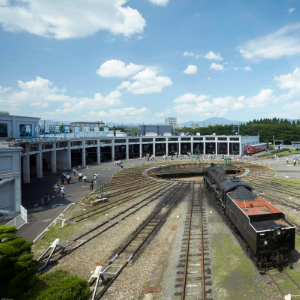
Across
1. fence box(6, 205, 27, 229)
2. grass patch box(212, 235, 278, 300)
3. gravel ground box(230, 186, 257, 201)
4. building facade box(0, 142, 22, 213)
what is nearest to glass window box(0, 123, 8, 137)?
building facade box(0, 142, 22, 213)

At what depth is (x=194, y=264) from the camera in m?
12.6

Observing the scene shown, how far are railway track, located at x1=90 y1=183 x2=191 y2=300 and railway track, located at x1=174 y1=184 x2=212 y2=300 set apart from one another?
292 cm

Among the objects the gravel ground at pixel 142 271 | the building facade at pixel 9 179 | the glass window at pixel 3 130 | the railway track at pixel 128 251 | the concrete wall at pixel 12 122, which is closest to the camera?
the gravel ground at pixel 142 271

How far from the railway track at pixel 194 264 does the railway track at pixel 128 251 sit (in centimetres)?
292

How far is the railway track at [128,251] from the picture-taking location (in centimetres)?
1085

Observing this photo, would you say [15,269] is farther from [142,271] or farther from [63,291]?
[142,271]

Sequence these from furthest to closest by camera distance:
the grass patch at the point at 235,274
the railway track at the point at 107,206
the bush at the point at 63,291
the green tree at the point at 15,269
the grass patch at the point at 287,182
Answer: the grass patch at the point at 287,182
the railway track at the point at 107,206
the grass patch at the point at 235,274
the green tree at the point at 15,269
the bush at the point at 63,291

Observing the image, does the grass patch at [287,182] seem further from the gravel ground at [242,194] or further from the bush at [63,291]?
the bush at [63,291]

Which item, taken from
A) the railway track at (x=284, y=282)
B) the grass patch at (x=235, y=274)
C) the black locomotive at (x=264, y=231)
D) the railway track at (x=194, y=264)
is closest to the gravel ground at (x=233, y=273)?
the grass patch at (x=235, y=274)

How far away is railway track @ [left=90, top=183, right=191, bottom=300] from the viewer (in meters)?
10.9

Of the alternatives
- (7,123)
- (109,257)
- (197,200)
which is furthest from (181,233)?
(7,123)

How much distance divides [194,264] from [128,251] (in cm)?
451

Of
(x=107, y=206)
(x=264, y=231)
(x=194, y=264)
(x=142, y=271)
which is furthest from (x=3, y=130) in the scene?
(x=264, y=231)

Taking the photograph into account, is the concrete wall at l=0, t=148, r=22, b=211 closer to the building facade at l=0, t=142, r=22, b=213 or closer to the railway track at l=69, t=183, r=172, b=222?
the building facade at l=0, t=142, r=22, b=213
